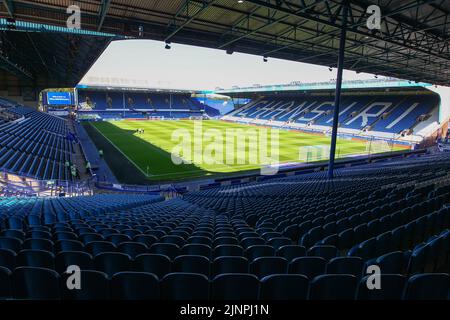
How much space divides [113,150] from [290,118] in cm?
4081

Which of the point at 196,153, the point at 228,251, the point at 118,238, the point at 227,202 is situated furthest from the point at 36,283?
the point at 196,153

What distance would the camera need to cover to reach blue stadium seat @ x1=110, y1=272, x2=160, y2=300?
2.41 m

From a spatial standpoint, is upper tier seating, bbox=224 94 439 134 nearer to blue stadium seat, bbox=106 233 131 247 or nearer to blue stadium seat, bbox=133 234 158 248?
blue stadium seat, bbox=133 234 158 248

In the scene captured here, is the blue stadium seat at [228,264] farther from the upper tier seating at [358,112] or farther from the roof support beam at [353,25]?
the upper tier seating at [358,112]

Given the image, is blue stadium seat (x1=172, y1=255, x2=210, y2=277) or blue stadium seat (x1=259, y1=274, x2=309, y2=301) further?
blue stadium seat (x1=172, y1=255, x2=210, y2=277)

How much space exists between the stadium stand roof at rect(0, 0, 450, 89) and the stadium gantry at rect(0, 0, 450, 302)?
8 cm

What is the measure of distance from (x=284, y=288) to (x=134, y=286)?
51.9 inches

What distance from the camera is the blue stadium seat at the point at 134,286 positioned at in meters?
2.41

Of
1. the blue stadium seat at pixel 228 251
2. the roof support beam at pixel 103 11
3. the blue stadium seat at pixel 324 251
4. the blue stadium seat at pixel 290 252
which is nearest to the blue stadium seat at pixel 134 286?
the blue stadium seat at pixel 228 251

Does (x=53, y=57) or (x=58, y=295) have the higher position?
(x=53, y=57)

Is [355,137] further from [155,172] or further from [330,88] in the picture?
[155,172]

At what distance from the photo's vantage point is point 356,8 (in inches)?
500

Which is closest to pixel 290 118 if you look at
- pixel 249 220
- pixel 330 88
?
pixel 330 88

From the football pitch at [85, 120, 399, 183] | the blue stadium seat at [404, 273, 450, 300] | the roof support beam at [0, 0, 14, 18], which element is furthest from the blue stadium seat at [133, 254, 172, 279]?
the football pitch at [85, 120, 399, 183]
